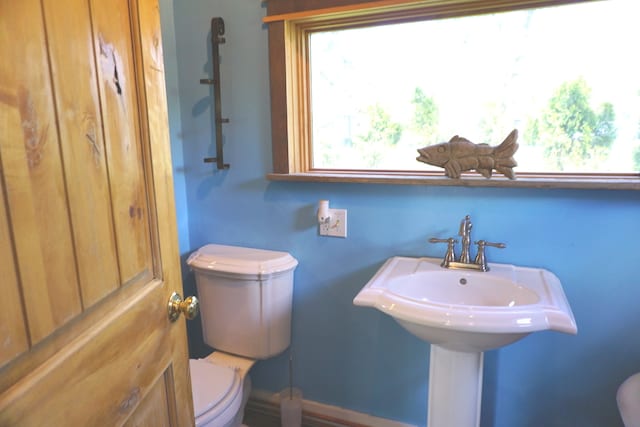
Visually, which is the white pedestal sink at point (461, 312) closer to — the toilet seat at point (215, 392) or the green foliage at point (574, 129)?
the green foliage at point (574, 129)

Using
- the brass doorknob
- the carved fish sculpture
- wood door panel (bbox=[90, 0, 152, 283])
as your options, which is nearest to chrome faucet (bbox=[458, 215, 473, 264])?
the carved fish sculpture

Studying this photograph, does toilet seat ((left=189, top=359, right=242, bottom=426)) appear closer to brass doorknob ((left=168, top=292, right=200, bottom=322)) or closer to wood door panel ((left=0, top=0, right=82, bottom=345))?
brass doorknob ((left=168, top=292, right=200, bottom=322))

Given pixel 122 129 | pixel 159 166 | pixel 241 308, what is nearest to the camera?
pixel 122 129

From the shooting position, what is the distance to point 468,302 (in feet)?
4.54

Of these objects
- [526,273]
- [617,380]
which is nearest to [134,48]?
[526,273]

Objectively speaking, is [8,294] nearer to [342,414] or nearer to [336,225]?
[336,225]

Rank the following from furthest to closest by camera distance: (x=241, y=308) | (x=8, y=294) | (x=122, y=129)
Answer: (x=241, y=308) → (x=122, y=129) → (x=8, y=294)

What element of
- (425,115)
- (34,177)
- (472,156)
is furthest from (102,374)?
(425,115)

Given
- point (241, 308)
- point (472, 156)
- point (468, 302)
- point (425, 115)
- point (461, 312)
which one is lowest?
point (241, 308)

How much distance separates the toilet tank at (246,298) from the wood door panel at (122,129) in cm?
81

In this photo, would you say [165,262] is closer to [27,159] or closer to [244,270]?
[27,159]

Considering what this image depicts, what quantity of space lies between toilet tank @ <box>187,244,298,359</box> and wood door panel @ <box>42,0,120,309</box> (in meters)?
0.92

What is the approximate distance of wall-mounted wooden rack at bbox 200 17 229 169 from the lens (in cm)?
164

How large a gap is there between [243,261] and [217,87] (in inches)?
28.4
